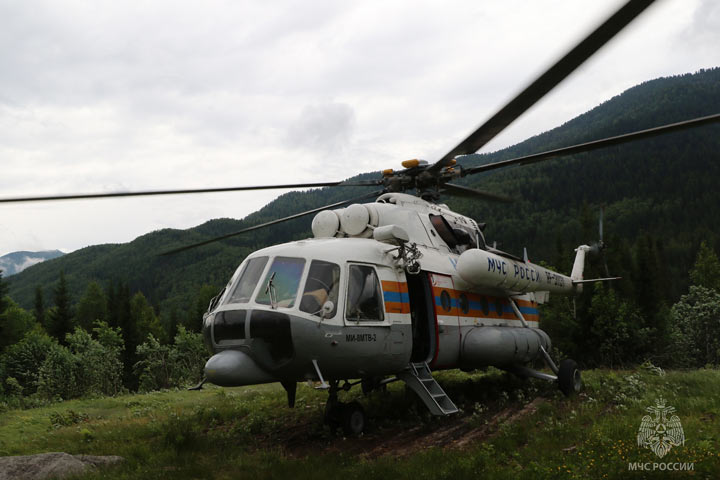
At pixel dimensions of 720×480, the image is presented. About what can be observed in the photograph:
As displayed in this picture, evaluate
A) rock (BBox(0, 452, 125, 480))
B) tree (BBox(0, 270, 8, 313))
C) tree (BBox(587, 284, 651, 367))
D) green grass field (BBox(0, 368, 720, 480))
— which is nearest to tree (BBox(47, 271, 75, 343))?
tree (BBox(0, 270, 8, 313))

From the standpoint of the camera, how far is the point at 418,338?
10.1 meters

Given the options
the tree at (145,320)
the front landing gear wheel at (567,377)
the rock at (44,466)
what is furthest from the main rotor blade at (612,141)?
the tree at (145,320)

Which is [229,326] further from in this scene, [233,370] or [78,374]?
[78,374]

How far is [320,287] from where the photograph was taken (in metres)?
8.16

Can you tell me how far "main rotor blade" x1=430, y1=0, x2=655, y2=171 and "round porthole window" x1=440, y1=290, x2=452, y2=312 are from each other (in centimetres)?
254

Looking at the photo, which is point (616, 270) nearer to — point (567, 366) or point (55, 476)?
point (567, 366)

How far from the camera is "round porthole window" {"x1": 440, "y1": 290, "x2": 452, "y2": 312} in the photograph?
10.0 meters

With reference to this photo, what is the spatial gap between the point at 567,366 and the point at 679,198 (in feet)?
411

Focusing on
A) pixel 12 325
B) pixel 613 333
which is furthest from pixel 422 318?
pixel 12 325

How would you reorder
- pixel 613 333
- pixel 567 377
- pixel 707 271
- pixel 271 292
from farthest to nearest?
1. pixel 707 271
2. pixel 613 333
3. pixel 567 377
4. pixel 271 292

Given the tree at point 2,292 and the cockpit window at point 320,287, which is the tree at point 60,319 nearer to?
the tree at point 2,292

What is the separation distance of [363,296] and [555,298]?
4284 centimetres

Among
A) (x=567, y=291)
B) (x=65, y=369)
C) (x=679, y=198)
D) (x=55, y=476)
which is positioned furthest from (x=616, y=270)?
(x=679, y=198)

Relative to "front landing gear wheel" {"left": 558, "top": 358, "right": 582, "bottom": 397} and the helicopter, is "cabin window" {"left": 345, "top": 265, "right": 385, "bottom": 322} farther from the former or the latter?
"front landing gear wheel" {"left": 558, "top": 358, "right": 582, "bottom": 397}
